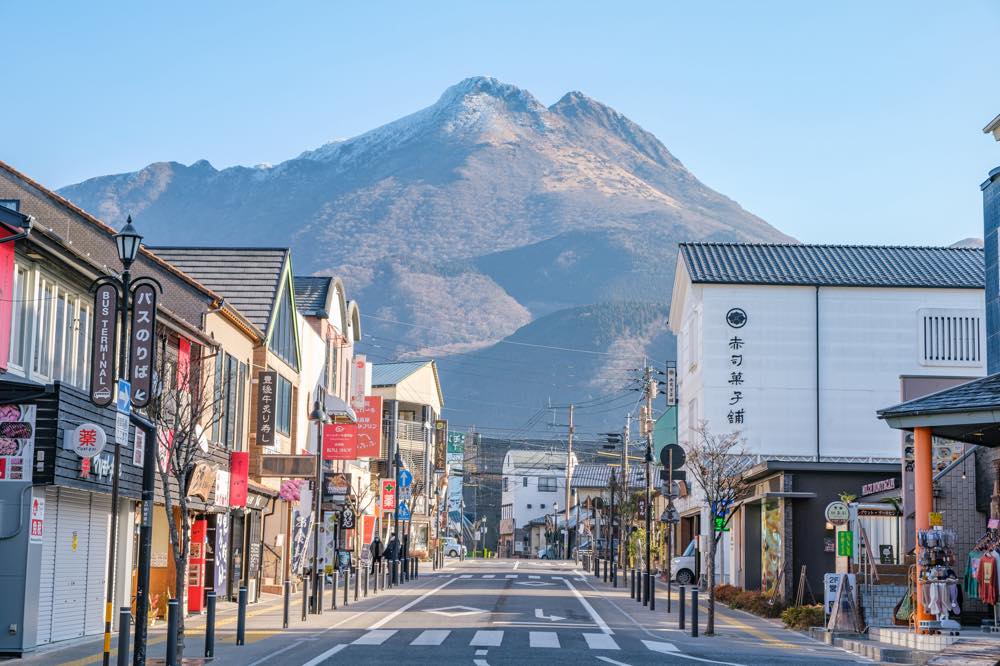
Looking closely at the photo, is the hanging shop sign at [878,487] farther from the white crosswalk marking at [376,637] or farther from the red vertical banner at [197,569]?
the red vertical banner at [197,569]

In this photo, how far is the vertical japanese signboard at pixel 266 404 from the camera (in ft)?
137

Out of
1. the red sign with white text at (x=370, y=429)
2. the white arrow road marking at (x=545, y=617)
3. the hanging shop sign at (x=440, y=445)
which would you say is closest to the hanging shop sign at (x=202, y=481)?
the white arrow road marking at (x=545, y=617)

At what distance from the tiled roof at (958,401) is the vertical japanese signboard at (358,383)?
4073cm

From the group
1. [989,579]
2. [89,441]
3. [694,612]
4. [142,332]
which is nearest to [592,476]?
[694,612]

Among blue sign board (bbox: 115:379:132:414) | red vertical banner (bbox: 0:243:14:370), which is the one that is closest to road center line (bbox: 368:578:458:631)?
red vertical banner (bbox: 0:243:14:370)

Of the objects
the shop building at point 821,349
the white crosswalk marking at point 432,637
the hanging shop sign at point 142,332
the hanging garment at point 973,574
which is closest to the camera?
the hanging shop sign at point 142,332

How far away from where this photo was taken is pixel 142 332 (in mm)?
25141

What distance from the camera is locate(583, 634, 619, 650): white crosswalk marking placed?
2473cm

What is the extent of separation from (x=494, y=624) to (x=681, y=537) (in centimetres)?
4002

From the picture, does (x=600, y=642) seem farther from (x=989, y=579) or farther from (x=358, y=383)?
(x=358, y=383)

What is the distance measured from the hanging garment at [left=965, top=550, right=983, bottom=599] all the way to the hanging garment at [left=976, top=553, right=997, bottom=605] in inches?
28.3

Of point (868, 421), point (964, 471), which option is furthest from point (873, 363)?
point (964, 471)

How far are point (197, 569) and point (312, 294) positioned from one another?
73.8ft

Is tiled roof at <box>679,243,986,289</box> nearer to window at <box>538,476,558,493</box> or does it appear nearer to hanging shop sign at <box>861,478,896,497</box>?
hanging shop sign at <box>861,478,896,497</box>
